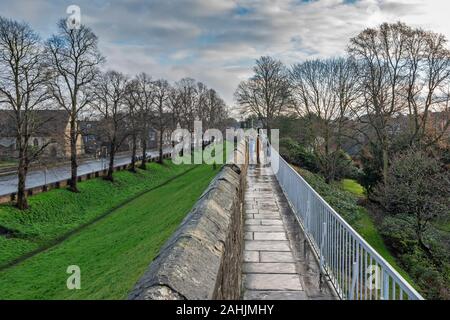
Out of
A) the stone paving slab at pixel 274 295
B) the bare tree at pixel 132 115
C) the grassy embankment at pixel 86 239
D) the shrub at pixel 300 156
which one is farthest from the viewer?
the bare tree at pixel 132 115

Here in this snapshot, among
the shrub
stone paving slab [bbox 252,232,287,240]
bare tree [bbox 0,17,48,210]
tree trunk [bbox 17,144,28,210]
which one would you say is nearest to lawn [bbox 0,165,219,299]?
stone paving slab [bbox 252,232,287,240]

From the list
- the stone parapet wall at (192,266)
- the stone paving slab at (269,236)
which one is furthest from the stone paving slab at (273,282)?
the stone paving slab at (269,236)

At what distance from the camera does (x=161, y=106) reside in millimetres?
50938

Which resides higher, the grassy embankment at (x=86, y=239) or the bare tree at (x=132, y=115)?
the bare tree at (x=132, y=115)

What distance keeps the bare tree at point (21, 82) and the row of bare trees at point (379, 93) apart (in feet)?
70.2

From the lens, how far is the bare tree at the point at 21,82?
78.6 feet

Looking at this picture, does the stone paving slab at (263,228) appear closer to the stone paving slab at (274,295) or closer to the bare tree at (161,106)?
the stone paving slab at (274,295)

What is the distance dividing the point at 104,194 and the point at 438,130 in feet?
85.6

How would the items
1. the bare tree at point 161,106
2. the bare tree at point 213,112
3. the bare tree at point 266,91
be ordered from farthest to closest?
the bare tree at point 213,112 → the bare tree at point 161,106 → the bare tree at point 266,91

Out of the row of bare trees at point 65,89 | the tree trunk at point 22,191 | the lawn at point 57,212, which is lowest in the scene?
the lawn at point 57,212

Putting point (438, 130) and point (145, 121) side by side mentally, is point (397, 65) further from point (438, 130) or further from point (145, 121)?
point (145, 121)

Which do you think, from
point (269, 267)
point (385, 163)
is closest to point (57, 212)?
point (385, 163)

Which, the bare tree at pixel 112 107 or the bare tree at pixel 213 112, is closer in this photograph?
the bare tree at pixel 112 107
